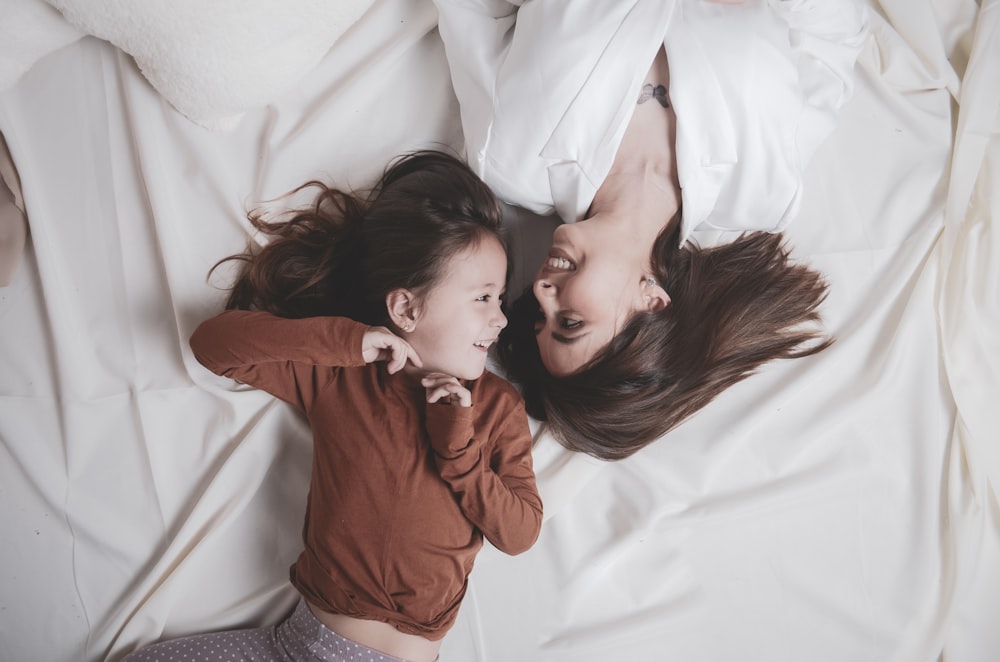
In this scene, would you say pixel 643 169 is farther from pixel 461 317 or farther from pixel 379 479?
pixel 379 479

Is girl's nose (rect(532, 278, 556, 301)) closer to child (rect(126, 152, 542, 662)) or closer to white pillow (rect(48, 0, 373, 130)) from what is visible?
child (rect(126, 152, 542, 662))

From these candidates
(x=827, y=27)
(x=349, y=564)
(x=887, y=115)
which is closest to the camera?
(x=349, y=564)

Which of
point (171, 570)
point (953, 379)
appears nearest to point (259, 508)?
point (171, 570)

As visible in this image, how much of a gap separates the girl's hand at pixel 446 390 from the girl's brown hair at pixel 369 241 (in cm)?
16

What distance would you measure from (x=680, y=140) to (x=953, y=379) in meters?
0.74

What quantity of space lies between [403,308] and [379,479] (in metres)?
0.29

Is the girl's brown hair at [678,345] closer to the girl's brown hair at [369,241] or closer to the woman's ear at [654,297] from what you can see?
the woman's ear at [654,297]

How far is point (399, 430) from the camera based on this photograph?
128 centimetres

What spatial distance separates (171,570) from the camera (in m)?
1.39

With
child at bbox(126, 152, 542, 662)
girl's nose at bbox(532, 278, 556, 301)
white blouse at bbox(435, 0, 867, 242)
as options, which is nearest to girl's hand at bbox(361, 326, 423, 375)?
child at bbox(126, 152, 542, 662)

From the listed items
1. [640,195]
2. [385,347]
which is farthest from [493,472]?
[640,195]

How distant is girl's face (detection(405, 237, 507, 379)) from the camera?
1.27 meters

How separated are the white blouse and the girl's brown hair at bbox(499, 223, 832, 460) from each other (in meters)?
0.09

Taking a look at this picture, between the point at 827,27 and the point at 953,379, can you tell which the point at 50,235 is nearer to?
the point at 827,27
